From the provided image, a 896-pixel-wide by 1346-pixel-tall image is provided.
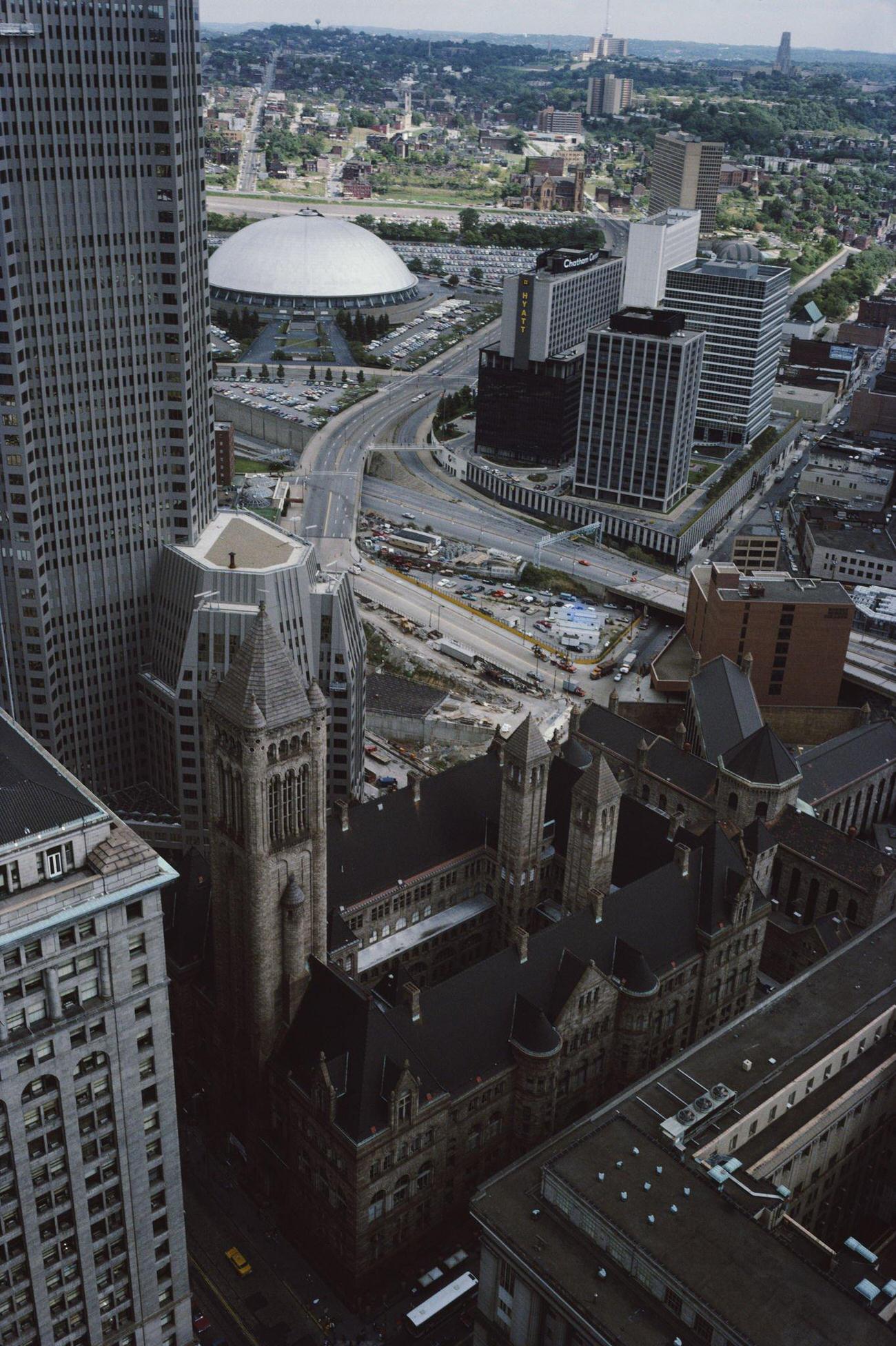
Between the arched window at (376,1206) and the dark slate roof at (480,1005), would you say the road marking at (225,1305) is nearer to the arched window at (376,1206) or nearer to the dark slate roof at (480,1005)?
the arched window at (376,1206)

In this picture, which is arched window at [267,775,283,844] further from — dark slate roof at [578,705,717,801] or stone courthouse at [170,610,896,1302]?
dark slate roof at [578,705,717,801]

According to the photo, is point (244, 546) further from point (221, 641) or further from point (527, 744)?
point (527, 744)

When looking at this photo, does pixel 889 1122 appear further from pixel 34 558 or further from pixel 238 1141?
pixel 34 558

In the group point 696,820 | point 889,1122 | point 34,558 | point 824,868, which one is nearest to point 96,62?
point 34,558

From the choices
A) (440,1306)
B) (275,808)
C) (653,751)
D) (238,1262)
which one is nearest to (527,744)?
(275,808)

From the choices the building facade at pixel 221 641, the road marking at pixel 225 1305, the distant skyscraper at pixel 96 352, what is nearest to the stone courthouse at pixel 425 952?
the road marking at pixel 225 1305

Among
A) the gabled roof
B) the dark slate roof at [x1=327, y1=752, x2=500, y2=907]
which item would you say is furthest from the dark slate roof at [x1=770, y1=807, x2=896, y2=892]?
the gabled roof
